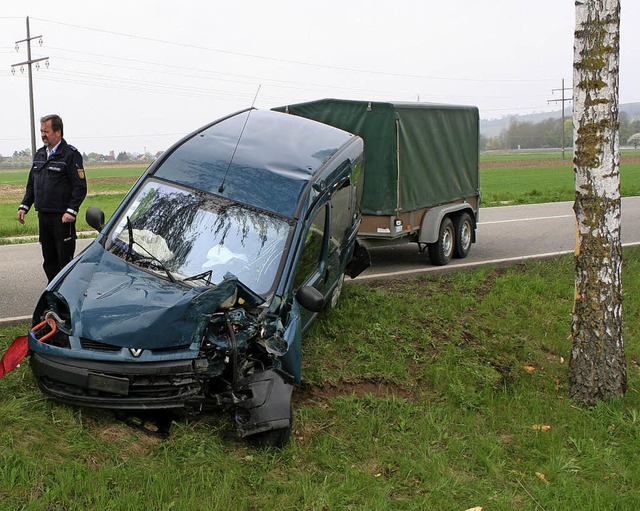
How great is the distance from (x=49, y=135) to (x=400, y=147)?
506 cm

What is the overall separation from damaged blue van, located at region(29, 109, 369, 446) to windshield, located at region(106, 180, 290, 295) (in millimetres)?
11

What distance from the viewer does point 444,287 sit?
987 cm

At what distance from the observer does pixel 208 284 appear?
5.32 m

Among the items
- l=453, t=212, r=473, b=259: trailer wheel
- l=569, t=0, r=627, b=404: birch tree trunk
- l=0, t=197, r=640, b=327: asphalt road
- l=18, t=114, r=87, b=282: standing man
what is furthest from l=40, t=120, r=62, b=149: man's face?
l=453, t=212, r=473, b=259: trailer wheel

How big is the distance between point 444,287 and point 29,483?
6494 millimetres

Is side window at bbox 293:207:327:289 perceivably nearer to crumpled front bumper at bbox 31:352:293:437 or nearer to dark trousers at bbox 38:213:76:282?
crumpled front bumper at bbox 31:352:293:437

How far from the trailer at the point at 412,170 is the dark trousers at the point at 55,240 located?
177 inches

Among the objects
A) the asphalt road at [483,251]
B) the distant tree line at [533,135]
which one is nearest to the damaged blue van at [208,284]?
the asphalt road at [483,251]

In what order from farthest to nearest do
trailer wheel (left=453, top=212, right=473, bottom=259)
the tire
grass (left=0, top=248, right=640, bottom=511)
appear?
1. trailer wheel (left=453, top=212, right=473, bottom=259)
2. the tire
3. grass (left=0, top=248, right=640, bottom=511)

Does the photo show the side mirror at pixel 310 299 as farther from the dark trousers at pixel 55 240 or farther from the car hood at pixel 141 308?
the dark trousers at pixel 55 240

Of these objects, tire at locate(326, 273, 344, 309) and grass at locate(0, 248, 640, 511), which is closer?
grass at locate(0, 248, 640, 511)

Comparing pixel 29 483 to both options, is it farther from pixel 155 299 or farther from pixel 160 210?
pixel 160 210

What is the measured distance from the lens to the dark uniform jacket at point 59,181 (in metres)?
7.66

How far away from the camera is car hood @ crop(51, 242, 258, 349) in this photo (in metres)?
4.77
